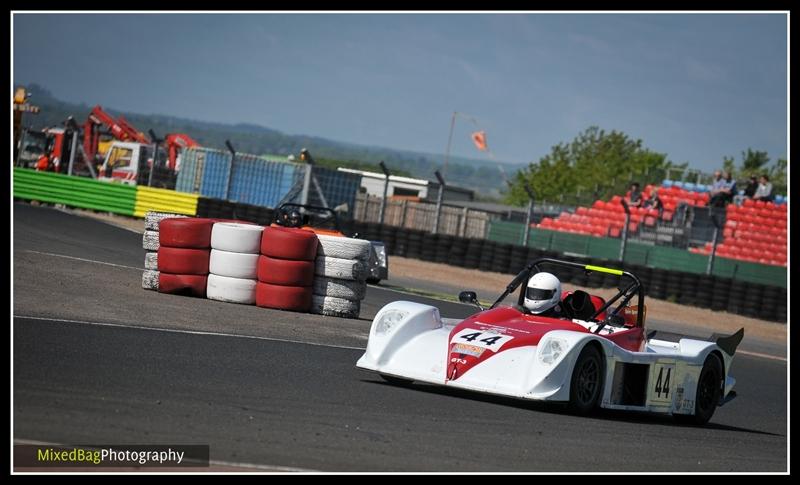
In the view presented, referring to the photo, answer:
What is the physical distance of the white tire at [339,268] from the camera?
1412cm


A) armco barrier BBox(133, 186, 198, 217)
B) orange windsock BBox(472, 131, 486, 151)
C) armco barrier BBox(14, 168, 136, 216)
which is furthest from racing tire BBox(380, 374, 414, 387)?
orange windsock BBox(472, 131, 486, 151)

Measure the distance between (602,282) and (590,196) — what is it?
40.5ft

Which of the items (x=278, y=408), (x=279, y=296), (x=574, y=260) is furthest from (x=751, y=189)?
(x=278, y=408)

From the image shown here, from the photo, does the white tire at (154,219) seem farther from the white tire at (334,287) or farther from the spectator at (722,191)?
the spectator at (722,191)

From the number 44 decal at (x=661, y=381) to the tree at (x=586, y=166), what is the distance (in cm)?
6984

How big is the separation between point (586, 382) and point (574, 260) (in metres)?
21.6

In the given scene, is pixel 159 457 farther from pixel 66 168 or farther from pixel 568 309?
pixel 66 168

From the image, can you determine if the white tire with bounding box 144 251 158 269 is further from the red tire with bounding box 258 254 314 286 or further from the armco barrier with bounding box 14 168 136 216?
the armco barrier with bounding box 14 168 136 216

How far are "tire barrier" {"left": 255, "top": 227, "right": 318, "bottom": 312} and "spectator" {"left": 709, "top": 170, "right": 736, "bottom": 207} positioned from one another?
2481 centimetres

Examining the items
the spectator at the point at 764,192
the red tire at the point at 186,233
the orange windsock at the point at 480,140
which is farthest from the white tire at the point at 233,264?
the orange windsock at the point at 480,140

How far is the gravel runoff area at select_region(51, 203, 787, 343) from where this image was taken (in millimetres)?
26109

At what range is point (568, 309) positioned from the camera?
34.7ft
